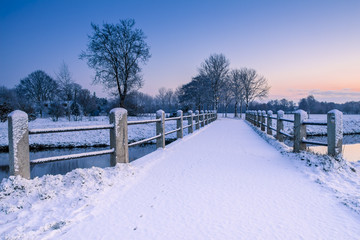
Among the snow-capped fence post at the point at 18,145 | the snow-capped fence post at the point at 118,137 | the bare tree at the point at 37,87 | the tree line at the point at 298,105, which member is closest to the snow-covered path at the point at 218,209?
A: the snow-capped fence post at the point at 118,137

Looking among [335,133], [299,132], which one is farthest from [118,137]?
[335,133]

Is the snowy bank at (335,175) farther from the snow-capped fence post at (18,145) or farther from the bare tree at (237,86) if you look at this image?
the bare tree at (237,86)

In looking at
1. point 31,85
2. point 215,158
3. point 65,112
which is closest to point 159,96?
point 31,85

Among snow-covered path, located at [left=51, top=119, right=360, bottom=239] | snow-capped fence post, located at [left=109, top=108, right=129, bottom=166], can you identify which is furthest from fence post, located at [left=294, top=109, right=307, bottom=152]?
snow-capped fence post, located at [left=109, top=108, right=129, bottom=166]

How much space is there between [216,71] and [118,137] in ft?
106

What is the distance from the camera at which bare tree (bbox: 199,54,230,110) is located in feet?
113

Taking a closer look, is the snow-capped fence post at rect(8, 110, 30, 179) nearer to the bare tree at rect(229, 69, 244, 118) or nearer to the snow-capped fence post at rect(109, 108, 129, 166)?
the snow-capped fence post at rect(109, 108, 129, 166)

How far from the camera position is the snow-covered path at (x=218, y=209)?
209 centimetres

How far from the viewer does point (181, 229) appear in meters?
2.15

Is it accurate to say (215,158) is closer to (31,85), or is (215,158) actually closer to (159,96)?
(31,85)

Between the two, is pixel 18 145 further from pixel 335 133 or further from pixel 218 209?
pixel 335 133

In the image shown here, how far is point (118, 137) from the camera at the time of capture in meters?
4.37

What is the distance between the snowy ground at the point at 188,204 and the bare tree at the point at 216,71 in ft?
102

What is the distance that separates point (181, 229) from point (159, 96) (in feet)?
354
